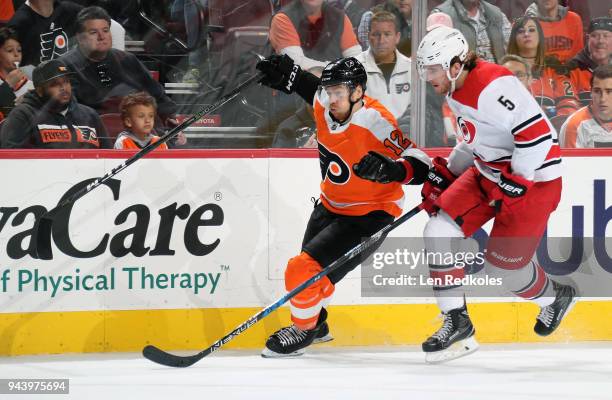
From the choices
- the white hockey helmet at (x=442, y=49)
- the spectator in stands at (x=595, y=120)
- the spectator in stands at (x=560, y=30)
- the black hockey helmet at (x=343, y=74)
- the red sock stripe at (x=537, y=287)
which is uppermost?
the spectator in stands at (x=560, y=30)

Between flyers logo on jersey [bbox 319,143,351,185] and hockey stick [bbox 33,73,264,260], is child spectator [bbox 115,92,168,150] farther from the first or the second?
flyers logo on jersey [bbox 319,143,351,185]

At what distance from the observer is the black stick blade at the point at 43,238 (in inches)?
188

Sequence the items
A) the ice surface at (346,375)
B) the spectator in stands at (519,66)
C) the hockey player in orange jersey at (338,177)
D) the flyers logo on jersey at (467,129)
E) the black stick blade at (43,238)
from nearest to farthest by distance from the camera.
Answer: the ice surface at (346,375) < the flyers logo on jersey at (467,129) < the hockey player in orange jersey at (338,177) < the black stick blade at (43,238) < the spectator in stands at (519,66)

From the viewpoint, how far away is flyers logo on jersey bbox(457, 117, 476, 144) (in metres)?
4.28

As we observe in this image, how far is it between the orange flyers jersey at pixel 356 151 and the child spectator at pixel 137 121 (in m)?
0.82

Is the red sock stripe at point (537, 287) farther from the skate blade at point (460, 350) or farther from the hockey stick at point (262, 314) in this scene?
the hockey stick at point (262, 314)

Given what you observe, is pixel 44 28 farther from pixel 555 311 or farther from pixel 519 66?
pixel 555 311

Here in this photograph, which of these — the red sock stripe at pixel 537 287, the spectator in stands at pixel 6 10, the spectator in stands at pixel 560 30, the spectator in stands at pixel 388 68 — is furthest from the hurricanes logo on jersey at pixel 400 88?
the spectator in stands at pixel 6 10

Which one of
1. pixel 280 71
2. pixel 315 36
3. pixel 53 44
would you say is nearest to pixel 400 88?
pixel 315 36

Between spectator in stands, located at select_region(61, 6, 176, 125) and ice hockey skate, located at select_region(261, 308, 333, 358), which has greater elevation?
spectator in stands, located at select_region(61, 6, 176, 125)

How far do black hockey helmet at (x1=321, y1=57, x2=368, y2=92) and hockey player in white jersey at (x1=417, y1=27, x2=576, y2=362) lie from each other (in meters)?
0.34

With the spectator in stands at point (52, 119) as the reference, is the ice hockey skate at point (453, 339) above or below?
below

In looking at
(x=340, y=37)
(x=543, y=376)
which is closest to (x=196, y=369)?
(x=543, y=376)

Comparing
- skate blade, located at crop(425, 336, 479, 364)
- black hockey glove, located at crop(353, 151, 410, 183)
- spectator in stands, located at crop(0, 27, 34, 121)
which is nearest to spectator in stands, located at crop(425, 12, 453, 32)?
black hockey glove, located at crop(353, 151, 410, 183)
